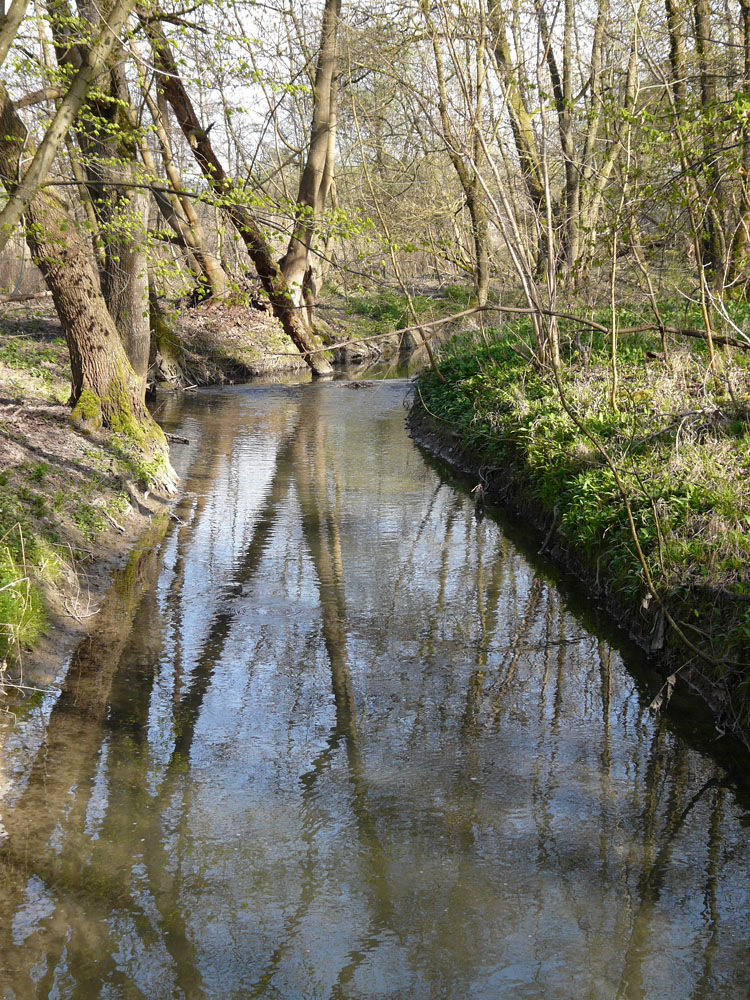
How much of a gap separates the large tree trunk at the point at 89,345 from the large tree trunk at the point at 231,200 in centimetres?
182

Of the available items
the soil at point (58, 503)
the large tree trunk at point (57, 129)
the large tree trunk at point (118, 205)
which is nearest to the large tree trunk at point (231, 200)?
the large tree trunk at point (118, 205)

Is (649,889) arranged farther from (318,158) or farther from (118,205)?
(318,158)

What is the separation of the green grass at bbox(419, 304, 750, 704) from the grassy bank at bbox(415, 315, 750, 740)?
0.02 meters

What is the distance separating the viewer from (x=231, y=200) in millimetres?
8281

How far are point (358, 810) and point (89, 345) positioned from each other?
8.12 m

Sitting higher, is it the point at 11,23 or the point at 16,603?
the point at 11,23

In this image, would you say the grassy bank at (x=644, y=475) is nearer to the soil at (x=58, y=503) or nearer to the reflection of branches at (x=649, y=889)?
the reflection of branches at (x=649, y=889)

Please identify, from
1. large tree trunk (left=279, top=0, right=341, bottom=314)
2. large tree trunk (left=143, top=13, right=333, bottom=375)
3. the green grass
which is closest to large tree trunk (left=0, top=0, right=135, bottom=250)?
large tree trunk (left=143, top=13, right=333, bottom=375)

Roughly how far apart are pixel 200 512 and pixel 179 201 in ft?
45.7

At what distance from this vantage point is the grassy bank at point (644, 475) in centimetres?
671

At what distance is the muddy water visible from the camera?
4.09 m

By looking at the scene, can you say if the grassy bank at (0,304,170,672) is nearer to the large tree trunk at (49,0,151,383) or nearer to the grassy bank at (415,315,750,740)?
the large tree trunk at (49,0,151,383)

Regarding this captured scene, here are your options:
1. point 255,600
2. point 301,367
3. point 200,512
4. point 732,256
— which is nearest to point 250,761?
point 255,600

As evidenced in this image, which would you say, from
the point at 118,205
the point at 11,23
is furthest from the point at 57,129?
the point at 118,205
